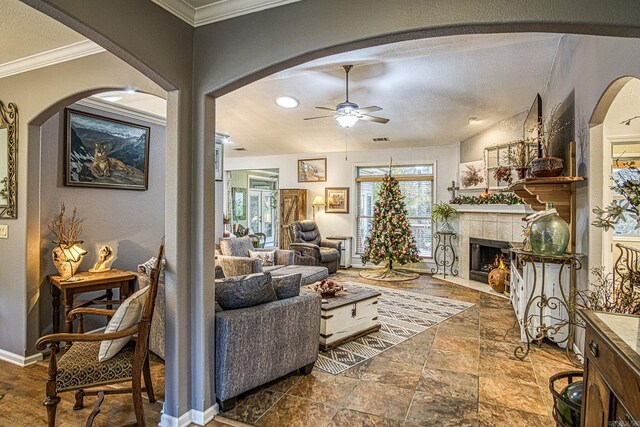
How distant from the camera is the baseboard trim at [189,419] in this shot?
2.33 meters

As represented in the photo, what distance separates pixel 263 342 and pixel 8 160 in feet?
9.26

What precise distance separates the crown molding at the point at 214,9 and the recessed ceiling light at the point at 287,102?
3684mm

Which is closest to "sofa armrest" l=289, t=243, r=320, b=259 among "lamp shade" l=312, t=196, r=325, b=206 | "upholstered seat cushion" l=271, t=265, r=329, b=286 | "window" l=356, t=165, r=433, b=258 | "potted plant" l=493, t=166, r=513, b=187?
"lamp shade" l=312, t=196, r=325, b=206

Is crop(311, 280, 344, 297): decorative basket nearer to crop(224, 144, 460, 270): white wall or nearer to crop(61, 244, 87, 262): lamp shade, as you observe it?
crop(61, 244, 87, 262): lamp shade

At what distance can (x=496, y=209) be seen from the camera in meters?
6.27

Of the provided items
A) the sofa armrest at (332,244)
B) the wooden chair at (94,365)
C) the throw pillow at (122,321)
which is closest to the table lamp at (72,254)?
the wooden chair at (94,365)

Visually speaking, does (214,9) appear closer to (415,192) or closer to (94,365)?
(94,365)

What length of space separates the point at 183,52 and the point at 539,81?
15.2ft

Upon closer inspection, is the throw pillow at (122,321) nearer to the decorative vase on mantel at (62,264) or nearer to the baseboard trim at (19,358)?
the decorative vase on mantel at (62,264)

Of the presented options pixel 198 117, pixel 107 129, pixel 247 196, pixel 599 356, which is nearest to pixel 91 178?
pixel 107 129

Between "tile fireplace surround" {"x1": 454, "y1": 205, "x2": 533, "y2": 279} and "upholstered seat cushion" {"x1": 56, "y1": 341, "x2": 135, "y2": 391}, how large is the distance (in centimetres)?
563

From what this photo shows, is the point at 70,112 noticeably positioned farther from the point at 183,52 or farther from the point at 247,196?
the point at 247,196

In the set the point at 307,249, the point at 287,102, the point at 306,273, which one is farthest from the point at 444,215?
the point at 287,102

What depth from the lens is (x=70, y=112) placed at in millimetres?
3594
